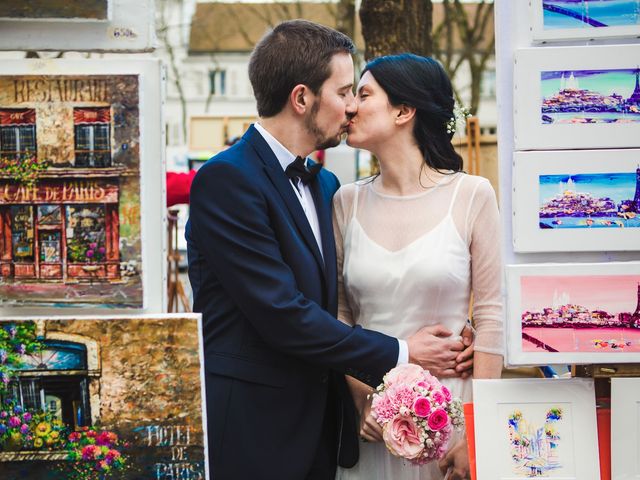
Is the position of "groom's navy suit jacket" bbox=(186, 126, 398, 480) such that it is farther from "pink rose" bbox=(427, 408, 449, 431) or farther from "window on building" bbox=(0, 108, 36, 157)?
"window on building" bbox=(0, 108, 36, 157)

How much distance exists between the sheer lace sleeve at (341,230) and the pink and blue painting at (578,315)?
2.85 feet

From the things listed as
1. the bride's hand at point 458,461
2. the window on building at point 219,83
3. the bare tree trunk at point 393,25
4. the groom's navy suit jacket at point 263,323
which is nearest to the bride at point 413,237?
the bride's hand at point 458,461

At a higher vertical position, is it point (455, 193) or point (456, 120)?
point (456, 120)

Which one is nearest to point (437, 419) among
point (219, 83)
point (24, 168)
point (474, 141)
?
point (24, 168)

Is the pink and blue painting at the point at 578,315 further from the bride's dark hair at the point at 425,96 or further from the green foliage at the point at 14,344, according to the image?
the green foliage at the point at 14,344

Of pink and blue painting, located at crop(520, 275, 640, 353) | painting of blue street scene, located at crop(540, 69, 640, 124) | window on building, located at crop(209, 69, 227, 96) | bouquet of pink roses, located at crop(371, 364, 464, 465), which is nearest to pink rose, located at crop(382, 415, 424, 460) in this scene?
bouquet of pink roses, located at crop(371, 364, 464, 465)

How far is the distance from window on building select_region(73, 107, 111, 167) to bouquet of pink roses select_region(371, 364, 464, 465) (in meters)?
1.01

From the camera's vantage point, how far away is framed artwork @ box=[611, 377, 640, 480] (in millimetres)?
2287

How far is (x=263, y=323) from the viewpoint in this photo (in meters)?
2.47

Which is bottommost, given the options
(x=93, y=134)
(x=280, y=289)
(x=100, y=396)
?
(x=100, y=396)

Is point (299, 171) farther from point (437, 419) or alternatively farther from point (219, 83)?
point (219, 83)

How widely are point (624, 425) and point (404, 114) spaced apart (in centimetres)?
125

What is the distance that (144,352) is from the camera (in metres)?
2.26

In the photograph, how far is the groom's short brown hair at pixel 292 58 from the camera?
2.67m
